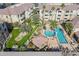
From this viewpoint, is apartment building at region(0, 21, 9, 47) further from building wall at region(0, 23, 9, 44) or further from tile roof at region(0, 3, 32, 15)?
tile roof at region(0, 3, 32, 15)

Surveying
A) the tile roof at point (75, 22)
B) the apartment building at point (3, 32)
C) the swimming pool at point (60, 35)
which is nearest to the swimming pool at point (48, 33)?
the swimming pool at point (60, 35)

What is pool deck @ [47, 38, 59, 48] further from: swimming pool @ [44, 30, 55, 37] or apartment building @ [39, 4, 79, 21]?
apartment building @ [39, 4, 79, 21]

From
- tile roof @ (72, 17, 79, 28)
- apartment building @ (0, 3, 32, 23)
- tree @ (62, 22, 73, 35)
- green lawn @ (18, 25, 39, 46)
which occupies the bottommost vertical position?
green lawn @ (18, 25, 39, 46)

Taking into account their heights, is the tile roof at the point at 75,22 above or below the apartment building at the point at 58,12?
below

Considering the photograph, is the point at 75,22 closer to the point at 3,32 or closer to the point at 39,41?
the point at 39,41

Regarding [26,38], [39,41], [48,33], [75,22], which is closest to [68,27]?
[75,22]

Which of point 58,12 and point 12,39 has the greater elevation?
point 58,12

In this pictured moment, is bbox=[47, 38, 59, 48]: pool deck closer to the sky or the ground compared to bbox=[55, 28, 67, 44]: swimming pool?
closer to the ground

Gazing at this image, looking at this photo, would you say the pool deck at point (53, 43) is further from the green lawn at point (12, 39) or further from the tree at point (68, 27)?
the green lawn at point (12, 39)

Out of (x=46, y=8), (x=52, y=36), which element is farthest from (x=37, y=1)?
(x=52, y=36)

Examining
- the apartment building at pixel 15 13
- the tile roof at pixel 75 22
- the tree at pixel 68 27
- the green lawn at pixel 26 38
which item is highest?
the apartment building at pixel 15 13

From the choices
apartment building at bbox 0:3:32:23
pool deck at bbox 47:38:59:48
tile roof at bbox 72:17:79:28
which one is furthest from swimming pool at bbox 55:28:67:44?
apartment building at bbox 0:3:32:23
